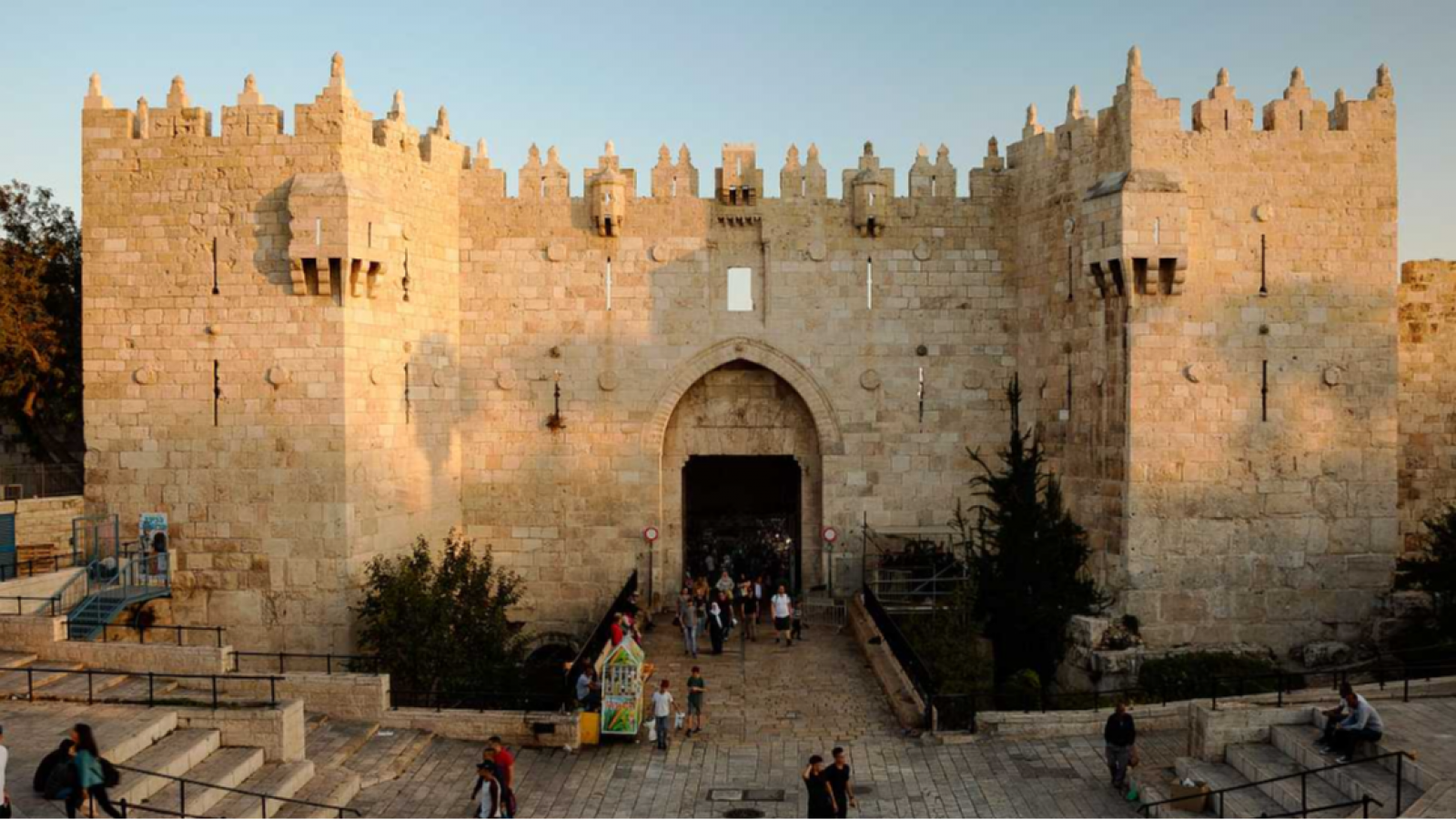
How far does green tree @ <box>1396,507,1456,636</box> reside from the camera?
768 inches

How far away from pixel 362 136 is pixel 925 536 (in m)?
13.3

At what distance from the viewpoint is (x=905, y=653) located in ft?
63.0

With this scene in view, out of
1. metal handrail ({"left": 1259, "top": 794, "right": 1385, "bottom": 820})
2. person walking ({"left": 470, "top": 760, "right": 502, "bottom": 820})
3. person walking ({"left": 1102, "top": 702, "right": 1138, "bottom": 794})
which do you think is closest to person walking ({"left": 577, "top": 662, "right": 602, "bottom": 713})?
person walking ({"left": 470, "top": 760, "right": 502, "bottom": 820})

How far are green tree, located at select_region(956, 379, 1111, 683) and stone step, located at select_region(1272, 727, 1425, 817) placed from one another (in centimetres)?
606

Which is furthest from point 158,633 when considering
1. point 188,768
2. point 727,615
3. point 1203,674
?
point 1203,674

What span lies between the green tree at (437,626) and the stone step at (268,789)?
13.1 ft

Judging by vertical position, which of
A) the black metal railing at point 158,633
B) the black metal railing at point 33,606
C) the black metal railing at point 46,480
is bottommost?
the black metal railing at point 158,633

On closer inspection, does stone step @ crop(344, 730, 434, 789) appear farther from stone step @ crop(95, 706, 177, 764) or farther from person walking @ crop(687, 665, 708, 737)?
person walking @ crop(687, 665, 708, 737)

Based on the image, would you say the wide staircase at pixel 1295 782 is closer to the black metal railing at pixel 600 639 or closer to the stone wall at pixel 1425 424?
the black metal railing at pixel 600 639

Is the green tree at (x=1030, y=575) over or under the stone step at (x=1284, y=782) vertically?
over

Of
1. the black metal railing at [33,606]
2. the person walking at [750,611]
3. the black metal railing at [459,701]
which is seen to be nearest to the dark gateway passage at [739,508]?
the person walking at [750,611]

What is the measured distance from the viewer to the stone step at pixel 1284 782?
13125mm

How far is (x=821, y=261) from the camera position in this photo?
81.8 ft

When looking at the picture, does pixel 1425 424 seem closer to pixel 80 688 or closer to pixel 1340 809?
pixel 1340 809
